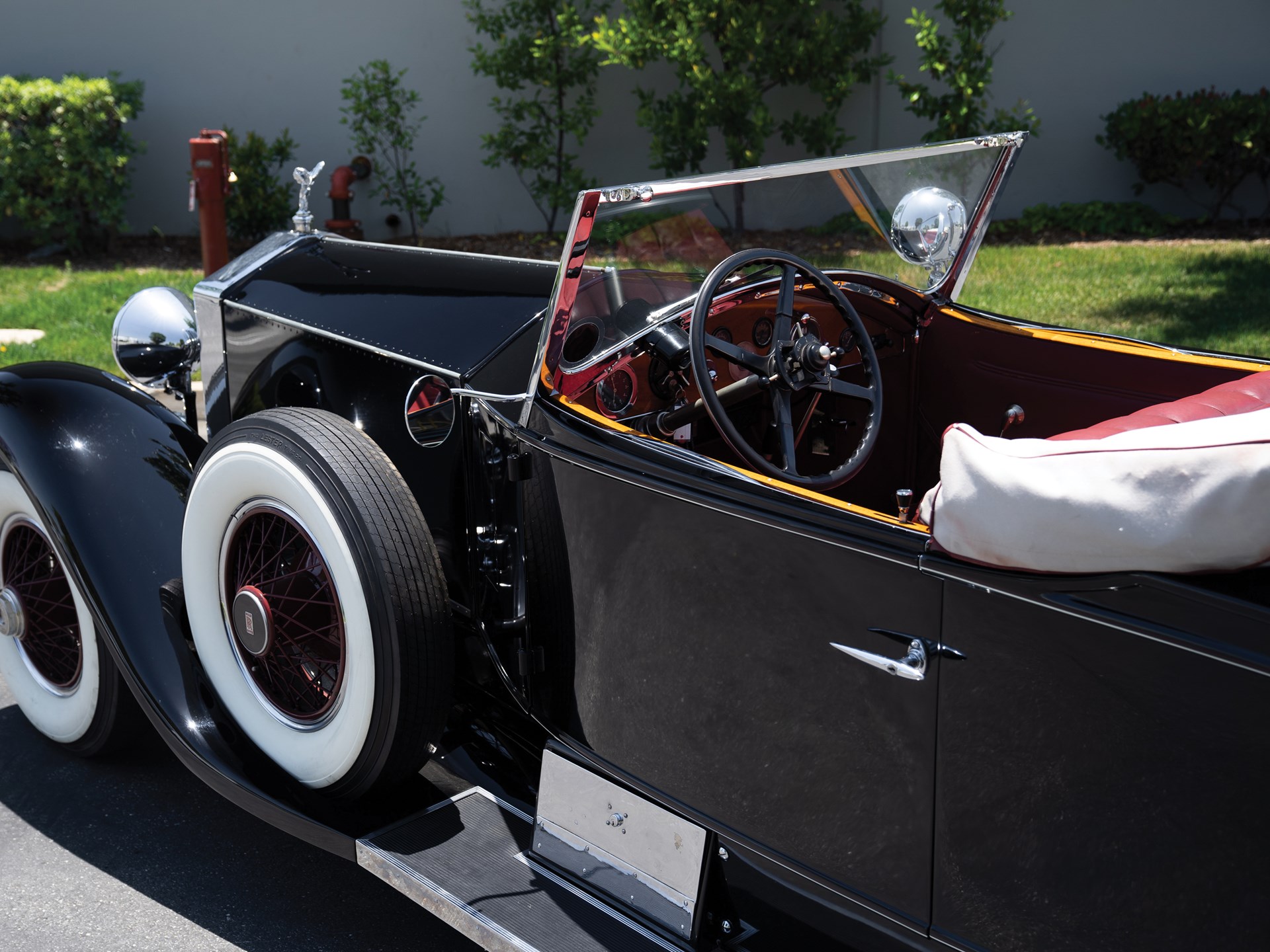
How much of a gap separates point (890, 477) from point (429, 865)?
1.45 meters

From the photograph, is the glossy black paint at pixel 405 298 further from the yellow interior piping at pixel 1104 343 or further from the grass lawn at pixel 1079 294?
the grass lawn at pixel 1079 294

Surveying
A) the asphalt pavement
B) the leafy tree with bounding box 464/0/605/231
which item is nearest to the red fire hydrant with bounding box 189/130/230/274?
the leafy tree with bounding box 464/0/605/231

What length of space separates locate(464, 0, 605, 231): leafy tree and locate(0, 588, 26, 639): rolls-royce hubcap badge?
22.4 feet

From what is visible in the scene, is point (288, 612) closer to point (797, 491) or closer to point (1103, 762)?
point (797, 491)

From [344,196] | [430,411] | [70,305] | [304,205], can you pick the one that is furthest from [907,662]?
[344,196]

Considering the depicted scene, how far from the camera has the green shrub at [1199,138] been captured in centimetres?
884

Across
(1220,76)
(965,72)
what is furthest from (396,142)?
(1220,76)

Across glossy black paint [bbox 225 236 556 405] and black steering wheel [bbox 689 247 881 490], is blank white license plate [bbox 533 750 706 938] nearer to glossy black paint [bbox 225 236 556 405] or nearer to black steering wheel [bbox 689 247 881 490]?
black steering wheel [bbox 689 247 881 490]

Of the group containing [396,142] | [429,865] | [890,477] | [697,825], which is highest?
[396,142]

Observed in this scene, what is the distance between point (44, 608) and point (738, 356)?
1.88 metres

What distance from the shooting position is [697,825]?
1.98 m

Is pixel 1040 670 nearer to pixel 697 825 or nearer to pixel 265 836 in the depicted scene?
pixel 697 825

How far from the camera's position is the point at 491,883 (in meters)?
2.11

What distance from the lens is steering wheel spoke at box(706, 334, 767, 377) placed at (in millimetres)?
2203
